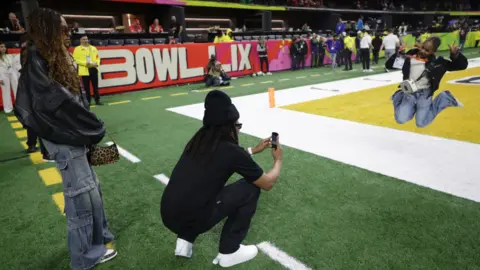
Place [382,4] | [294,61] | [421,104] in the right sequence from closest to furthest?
[421,104] < [294,61] < [382,4]

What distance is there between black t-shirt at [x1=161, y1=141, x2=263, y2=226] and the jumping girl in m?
4.07

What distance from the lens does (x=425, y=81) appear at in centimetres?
525

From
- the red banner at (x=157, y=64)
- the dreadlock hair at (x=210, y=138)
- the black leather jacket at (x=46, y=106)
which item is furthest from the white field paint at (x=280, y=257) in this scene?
the red banner at (x=157, y=64)

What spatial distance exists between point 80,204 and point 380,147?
455 cm

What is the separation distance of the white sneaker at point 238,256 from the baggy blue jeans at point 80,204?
101 centimetres

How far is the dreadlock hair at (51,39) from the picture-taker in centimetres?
218

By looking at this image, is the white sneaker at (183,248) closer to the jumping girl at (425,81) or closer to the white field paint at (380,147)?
the white field paint at (380,147)

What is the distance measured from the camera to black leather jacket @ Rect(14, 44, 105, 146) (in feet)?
7.15

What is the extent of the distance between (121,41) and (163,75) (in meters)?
2.48

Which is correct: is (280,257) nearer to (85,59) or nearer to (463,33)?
(85,59)

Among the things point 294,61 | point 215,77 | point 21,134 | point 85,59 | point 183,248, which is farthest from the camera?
point 294,61

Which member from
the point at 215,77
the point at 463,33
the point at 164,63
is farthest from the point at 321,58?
the point at 463,33

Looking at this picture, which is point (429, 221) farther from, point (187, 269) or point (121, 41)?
point (121, 41)

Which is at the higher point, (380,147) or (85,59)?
(85,59)
